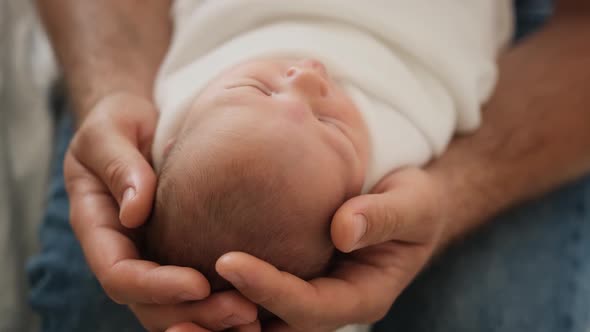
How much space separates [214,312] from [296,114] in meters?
0.28

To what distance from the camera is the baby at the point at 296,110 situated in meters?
0.65

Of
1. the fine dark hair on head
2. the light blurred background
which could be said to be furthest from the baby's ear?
the light blurred background

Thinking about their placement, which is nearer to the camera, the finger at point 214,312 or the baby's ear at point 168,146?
the finger at point 214,312

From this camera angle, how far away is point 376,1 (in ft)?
3.14

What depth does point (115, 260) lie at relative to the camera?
2.23ft

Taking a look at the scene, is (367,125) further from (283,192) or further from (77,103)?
(77,103)

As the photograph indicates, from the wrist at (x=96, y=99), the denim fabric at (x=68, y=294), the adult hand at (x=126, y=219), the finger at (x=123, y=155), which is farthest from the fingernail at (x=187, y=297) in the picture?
the wrist at (x=96, y=99)

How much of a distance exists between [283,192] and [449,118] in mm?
464

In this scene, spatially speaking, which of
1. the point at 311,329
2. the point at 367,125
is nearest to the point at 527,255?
the point at 367,125

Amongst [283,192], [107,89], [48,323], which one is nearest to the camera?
[283,192]

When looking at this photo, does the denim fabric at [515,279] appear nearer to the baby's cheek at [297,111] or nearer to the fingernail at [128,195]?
the baby's cheek at [297,111]

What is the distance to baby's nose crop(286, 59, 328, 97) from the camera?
0.76m

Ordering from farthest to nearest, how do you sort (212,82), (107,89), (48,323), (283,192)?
1. (107,89)
2. (48,323)
3. (212,82)
4. (283,192)

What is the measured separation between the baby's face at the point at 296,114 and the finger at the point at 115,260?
0.17m
